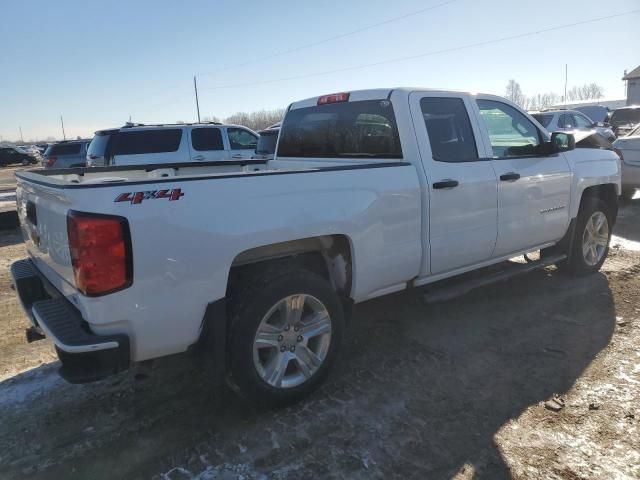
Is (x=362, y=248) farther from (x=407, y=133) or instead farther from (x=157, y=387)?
(x=157, y=387)

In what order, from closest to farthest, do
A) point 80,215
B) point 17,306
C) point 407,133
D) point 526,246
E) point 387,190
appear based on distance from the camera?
1. point 80,215
2. point 387,190
3. point 407,133
4. point 526,246
5. point 17,306

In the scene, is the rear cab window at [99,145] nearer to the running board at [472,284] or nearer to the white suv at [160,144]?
the white suv at [160,144]

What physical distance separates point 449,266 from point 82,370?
9.15 ft

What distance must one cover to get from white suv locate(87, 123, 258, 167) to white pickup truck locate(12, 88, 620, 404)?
23.2 feet

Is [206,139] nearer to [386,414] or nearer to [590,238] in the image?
[590,238]

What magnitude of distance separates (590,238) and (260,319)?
4.34 metres

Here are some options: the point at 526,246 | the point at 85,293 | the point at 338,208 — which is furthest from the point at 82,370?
the point at 526,246

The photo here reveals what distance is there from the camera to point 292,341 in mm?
3285

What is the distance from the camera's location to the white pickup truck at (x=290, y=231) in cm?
258

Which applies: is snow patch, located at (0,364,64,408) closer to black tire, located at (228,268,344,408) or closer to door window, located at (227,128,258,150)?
black tire, located at (228,268,344,408)

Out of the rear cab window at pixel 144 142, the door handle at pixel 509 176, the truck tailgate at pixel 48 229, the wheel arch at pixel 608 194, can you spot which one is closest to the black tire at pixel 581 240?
the wheel arch at pixel 608 194

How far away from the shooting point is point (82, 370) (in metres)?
2.57

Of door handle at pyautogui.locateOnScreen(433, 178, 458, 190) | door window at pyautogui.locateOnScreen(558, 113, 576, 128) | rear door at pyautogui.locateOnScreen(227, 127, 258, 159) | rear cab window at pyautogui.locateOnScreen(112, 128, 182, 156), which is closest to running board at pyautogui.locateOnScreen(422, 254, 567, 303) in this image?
door handle at pyautogui.locateOnScreen(433, 178, 458, 190)

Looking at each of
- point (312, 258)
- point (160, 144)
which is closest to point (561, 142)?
point (312, 258)
